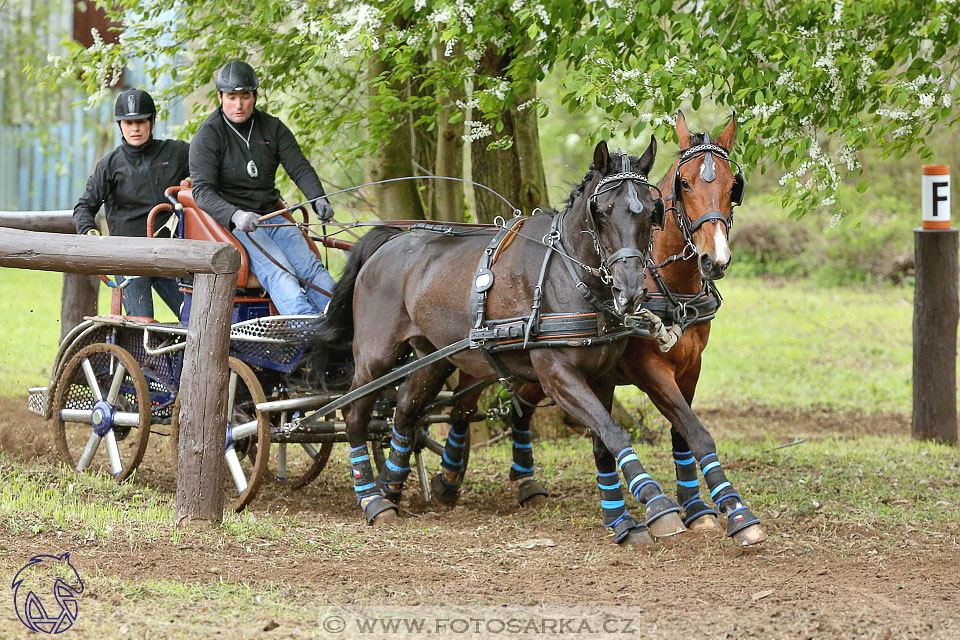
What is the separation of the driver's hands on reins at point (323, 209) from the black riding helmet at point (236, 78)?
0.79 meters

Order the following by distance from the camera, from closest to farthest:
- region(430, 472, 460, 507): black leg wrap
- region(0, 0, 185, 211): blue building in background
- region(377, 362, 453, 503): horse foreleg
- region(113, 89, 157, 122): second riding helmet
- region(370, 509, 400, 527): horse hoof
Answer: region(370, 509, 400, 527): horse hoof → region(377, 362, 453, 503): horse foreleg → region(430, 472, 460, 507): black leg wrap → region(113, 89, 157, 122): second riding helmet → region(0, 0, 185, 211): blue building in background

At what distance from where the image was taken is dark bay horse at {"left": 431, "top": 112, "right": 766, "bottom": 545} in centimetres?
490

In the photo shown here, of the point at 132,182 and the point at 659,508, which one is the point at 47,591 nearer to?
the point at 659,508

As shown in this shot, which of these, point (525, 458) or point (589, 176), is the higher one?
point (589, 176)

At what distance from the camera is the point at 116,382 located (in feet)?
21.2

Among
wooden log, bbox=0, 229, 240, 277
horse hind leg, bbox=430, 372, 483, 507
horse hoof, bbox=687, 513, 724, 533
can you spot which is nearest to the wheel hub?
wooden log, bbox=0, 229, 240, 277

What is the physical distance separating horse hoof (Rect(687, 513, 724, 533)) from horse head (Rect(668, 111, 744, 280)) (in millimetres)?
1264

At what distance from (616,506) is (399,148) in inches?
156

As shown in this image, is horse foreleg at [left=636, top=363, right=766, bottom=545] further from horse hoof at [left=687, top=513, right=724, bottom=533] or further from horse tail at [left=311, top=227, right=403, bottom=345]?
horse tail at [left=311, top=227, right=403, bottom=345]

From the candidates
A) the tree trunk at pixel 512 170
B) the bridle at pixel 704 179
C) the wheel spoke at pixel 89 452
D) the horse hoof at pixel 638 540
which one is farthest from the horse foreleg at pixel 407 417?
the tree trunk at pixel 512 170

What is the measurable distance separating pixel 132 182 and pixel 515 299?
3003 millimetres

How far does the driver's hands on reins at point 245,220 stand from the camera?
5910 mm

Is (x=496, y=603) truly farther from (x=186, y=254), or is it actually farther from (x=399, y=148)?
(x=399, y=148)

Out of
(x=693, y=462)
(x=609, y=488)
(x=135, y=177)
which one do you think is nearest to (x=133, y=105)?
(x=135, y=177)
